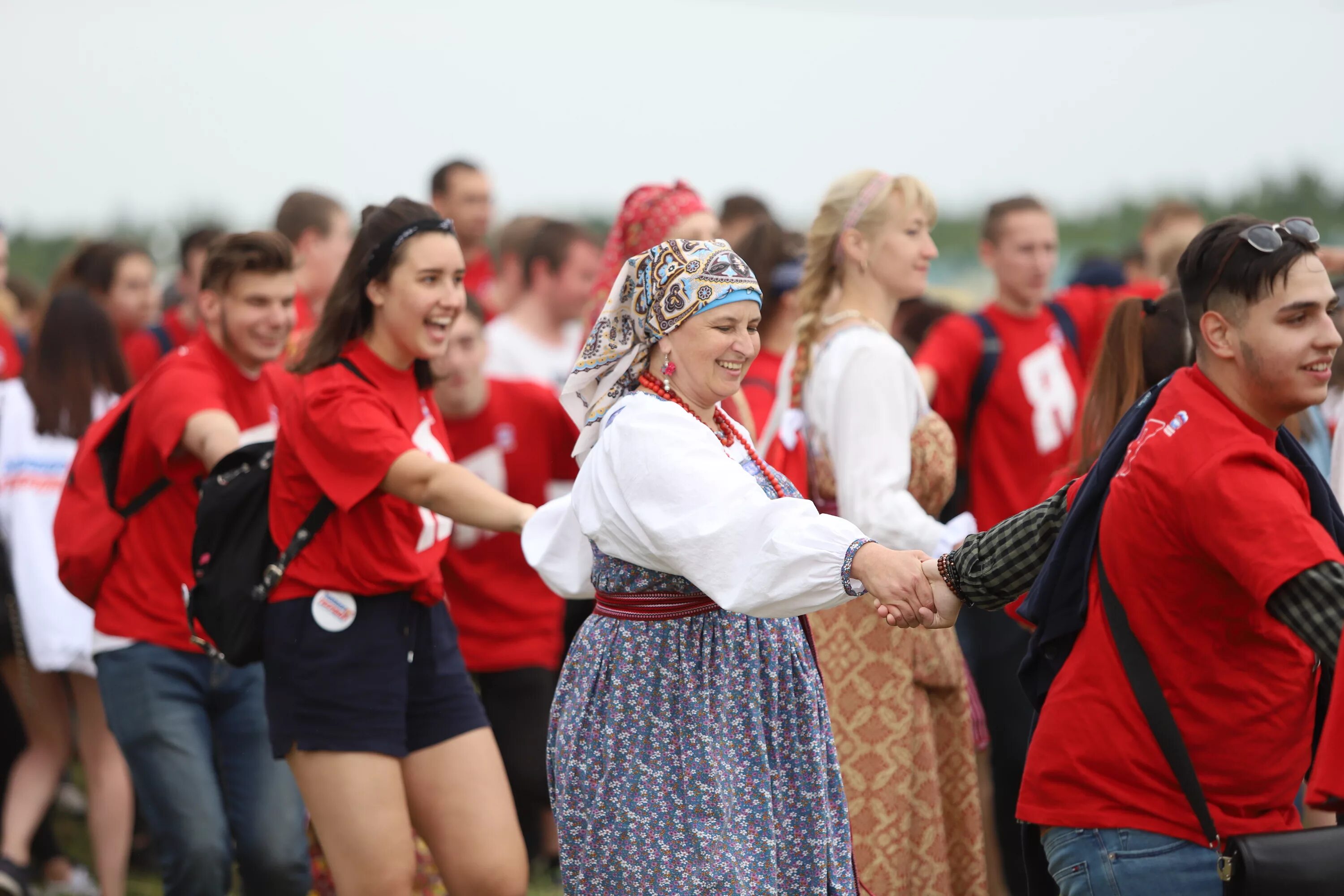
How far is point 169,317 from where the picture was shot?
27.9 feet

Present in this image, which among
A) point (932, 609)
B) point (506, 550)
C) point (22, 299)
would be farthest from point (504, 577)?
point (22, 299)

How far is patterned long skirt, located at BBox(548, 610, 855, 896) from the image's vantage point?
3.43 metres

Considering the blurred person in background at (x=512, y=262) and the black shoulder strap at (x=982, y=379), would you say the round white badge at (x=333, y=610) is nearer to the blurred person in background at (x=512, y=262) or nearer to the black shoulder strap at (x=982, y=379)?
the black shoulder strap at (x=982, y=379)

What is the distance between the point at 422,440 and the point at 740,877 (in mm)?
1838

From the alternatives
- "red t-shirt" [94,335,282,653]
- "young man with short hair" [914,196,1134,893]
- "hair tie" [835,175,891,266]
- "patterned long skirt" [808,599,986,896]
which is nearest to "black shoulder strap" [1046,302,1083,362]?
"young man with short hair" [914,196,1134,893]

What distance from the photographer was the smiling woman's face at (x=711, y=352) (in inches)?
141

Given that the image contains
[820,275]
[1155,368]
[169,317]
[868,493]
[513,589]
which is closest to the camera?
[1155,368]

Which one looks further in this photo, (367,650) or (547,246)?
(547,246)

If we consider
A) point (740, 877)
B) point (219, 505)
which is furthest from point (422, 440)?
point (740, 877)

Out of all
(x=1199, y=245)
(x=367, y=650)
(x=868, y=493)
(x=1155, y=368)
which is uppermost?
(x=1199, y=245)

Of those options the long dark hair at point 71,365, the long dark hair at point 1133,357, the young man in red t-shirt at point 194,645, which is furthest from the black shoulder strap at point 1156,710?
the long dark hair at point 71,365

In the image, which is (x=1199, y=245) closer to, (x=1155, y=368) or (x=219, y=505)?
(x=1155, y=368)

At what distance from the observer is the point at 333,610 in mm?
4387

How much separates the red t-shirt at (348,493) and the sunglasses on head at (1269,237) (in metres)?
2.27
